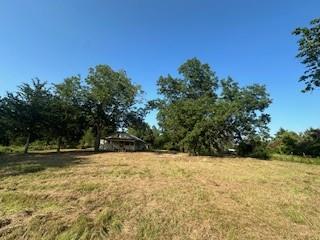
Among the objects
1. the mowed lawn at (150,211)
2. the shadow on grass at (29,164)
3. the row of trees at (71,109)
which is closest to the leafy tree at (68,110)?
the row of trees at (71,109)

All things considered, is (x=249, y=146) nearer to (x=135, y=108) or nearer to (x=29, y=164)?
(x=135, y=108)

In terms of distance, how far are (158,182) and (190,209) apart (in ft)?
11.3

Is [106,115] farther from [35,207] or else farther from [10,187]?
[35,207]

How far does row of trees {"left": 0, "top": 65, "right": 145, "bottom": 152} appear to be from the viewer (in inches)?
938

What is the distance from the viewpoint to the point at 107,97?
2855cm

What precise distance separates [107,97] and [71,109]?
4.37 meters

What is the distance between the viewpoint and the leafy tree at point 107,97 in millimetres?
29141

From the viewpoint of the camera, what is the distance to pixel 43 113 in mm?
24391

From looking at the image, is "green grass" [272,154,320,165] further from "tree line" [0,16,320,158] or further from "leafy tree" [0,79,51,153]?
"leafy tree" [0,79,51,153]

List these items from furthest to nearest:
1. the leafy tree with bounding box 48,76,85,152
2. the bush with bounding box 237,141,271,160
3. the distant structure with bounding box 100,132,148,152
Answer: the distant structure with bounding box 100,132,148,152 < the bush with bounding box 237,141,271,160 < the leafy tree with bounding box 48,76,85,152

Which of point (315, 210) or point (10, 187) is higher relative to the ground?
point (10, 187)

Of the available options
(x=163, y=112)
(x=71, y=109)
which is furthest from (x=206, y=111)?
(x=71, y=109)

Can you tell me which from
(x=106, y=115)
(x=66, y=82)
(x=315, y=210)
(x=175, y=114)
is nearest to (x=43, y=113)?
(x=66, y=82)

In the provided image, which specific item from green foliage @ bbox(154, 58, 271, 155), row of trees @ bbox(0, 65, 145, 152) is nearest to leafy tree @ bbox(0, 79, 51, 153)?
row of trees @ bbox(0, 65, 145, 152)
